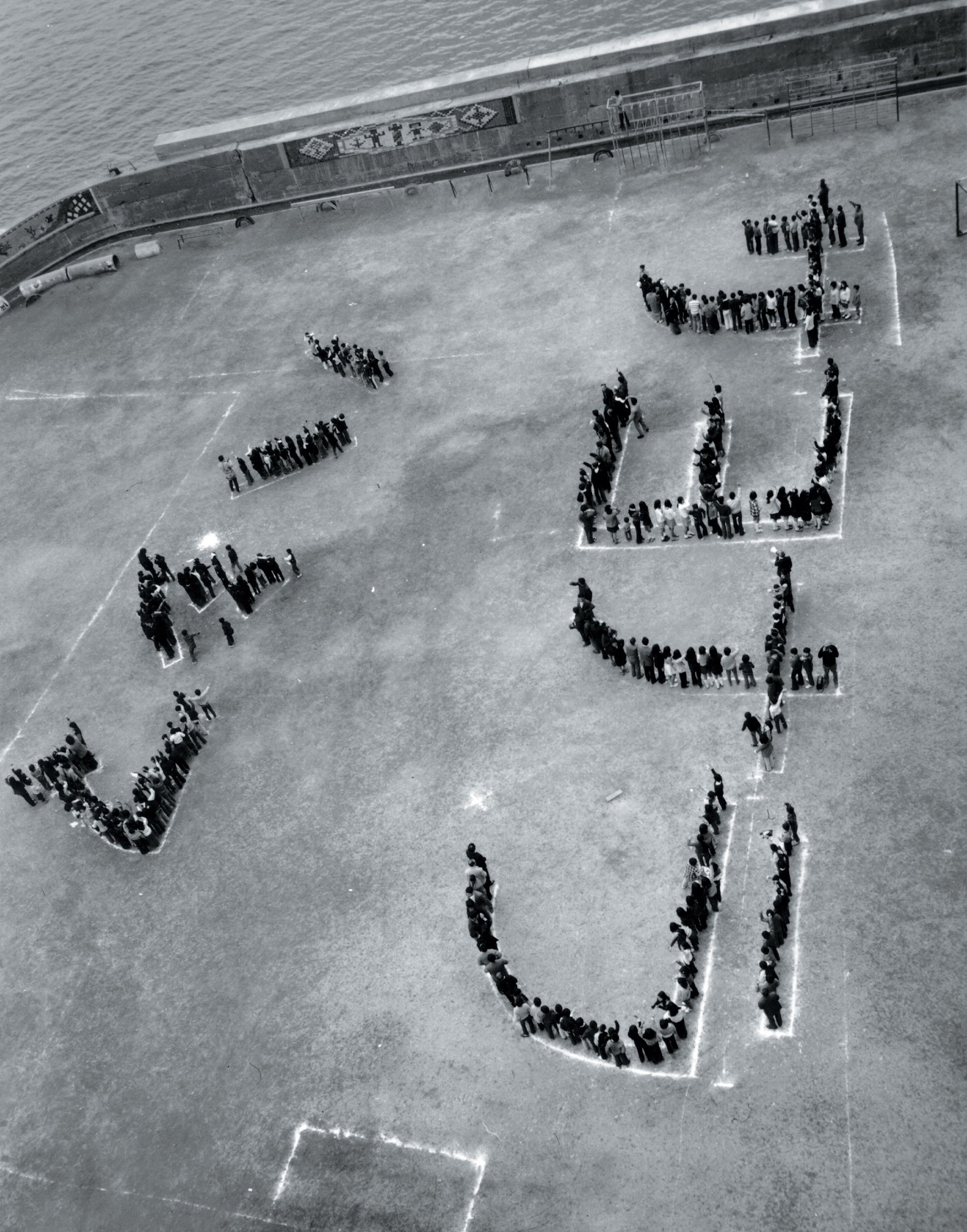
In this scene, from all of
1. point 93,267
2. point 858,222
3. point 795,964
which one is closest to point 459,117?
point 93,267

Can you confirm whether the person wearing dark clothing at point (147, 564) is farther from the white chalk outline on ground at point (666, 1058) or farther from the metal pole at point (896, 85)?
the metal pole at point (896, 85)

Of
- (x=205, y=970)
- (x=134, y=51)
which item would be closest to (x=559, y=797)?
(x=205, y=970)

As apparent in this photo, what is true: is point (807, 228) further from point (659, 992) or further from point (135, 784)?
point (659, 992)

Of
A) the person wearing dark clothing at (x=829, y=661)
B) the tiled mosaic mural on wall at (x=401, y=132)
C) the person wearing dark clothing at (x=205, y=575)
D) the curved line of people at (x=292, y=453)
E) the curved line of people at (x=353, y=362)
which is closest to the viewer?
the person wearing dark clothing at (x=829, y=661)

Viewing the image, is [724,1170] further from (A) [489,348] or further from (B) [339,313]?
(B) [339,313]

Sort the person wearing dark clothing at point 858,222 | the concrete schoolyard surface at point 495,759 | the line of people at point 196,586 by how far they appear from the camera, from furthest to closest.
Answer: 1. the person wearing dark clothing at point 858,222
2. the line of people at point 196,586
3. the concrete schoolyard surface at point 495,759

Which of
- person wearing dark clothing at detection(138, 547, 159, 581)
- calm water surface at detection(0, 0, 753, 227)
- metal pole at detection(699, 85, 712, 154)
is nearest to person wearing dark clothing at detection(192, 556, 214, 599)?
person wearing dark clothing at detection(138, 547, 159, 581)

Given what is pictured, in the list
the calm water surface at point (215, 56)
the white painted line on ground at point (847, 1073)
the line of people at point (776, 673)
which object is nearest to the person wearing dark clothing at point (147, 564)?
the line of people at point (776, 673)

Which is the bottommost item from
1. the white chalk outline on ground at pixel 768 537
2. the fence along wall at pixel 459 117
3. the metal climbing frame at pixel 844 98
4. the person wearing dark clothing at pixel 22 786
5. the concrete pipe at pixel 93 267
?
the white chalk outline on ground at pixel 768 537
